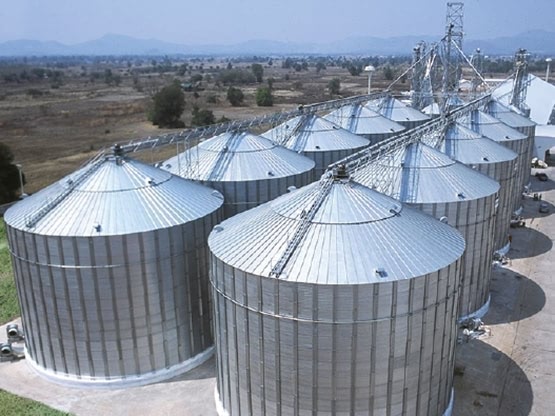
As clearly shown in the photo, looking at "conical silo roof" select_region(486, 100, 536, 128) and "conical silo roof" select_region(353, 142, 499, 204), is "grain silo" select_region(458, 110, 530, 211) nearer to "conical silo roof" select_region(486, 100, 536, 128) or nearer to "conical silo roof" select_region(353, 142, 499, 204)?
"conical silo roof" select_region(486, 100, 536, 128)

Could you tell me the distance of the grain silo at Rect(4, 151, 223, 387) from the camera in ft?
74.8

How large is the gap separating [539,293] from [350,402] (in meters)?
20.5

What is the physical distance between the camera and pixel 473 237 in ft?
96.3

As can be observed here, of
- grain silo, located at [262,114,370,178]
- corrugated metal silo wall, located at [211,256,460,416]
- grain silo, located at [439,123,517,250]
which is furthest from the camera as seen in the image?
grain silo, located at [262,114,370,178]

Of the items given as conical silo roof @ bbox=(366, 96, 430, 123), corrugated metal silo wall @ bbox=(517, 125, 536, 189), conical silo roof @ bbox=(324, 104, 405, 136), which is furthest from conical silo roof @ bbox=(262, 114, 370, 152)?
corrugated metal silo wall @ bbox=(517, 125, 536, 189)

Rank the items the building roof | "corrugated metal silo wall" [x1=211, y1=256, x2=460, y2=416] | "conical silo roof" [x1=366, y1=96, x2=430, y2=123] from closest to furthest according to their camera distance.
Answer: "corrugated metal silo wall" [x1=211, y1=256, x2=460, y2=416] → "conical silo roof" [x1=366, y1=96, x2=430, y2=123] → the building roof

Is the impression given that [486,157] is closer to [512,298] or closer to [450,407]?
[512,298]

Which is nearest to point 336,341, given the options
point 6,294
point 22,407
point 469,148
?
point 22,407

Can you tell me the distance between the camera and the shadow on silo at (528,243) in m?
40.2

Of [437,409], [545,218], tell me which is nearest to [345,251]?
[437,409]

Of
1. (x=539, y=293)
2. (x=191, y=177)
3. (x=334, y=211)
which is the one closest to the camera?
(x=334, y=211)

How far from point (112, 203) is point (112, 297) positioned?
161 inches

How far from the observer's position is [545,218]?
160ft

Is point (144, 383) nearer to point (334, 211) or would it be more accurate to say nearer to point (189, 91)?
point (334, 211)
